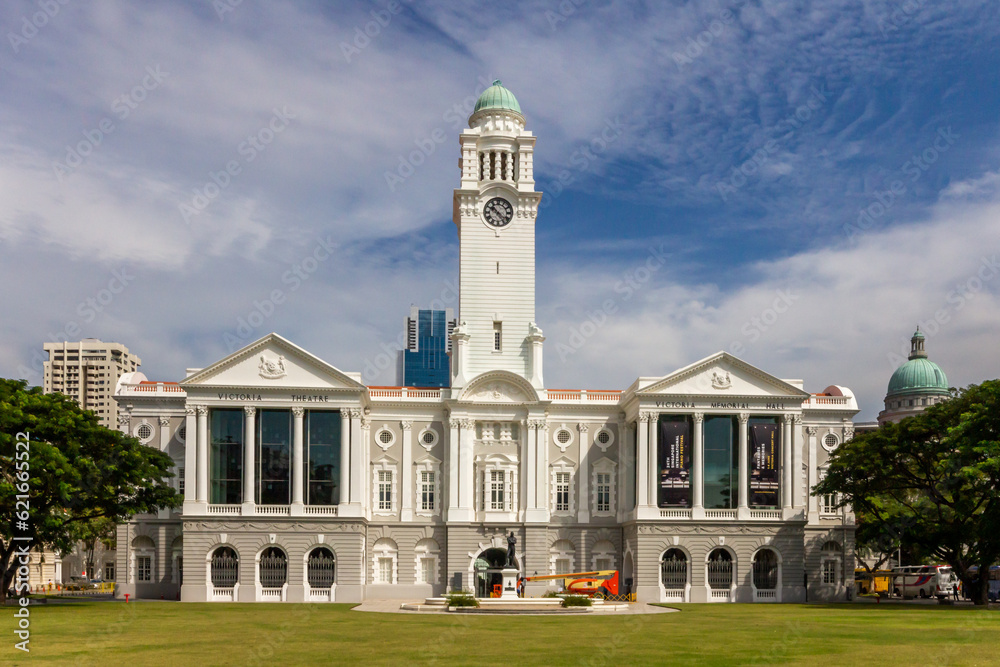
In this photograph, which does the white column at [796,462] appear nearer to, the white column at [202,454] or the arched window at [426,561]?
the arched window at [426,561]

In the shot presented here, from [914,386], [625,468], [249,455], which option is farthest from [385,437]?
[914,386]

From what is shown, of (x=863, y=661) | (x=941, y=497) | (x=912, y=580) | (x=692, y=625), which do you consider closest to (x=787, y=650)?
(x=863, y=661)

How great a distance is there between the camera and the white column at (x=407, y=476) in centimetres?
6962

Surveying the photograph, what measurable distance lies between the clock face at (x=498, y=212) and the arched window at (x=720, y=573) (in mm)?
25506

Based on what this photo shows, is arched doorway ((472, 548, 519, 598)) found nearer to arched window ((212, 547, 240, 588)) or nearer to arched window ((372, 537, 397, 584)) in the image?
arched window ((372, 537, 397, 584))

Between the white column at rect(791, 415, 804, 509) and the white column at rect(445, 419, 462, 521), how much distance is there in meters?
21.0

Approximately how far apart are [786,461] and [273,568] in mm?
32279

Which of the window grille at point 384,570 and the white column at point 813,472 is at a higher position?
the white column at point 813,472

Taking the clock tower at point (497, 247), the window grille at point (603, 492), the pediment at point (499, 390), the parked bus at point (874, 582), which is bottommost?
the parked bus at point (874, 582)

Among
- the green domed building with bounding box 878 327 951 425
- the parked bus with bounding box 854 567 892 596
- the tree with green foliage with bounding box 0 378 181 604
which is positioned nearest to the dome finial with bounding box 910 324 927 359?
the green domed building with bounding box 878 327 951 425

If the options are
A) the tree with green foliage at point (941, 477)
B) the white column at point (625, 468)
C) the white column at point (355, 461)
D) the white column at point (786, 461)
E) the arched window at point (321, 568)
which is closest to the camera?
the tree with green foliage at point (941, 477)

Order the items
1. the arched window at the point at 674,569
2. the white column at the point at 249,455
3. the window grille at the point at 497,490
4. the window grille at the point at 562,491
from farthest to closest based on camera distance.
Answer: the window grille at the point at 562,491 < the window grille at the point at 497,490 < the arched window at the point at 674,569 < the white column at the point at 249,455

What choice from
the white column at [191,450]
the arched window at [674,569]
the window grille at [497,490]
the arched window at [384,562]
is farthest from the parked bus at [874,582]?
the white column at [191,450]

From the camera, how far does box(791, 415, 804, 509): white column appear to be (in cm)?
6788
